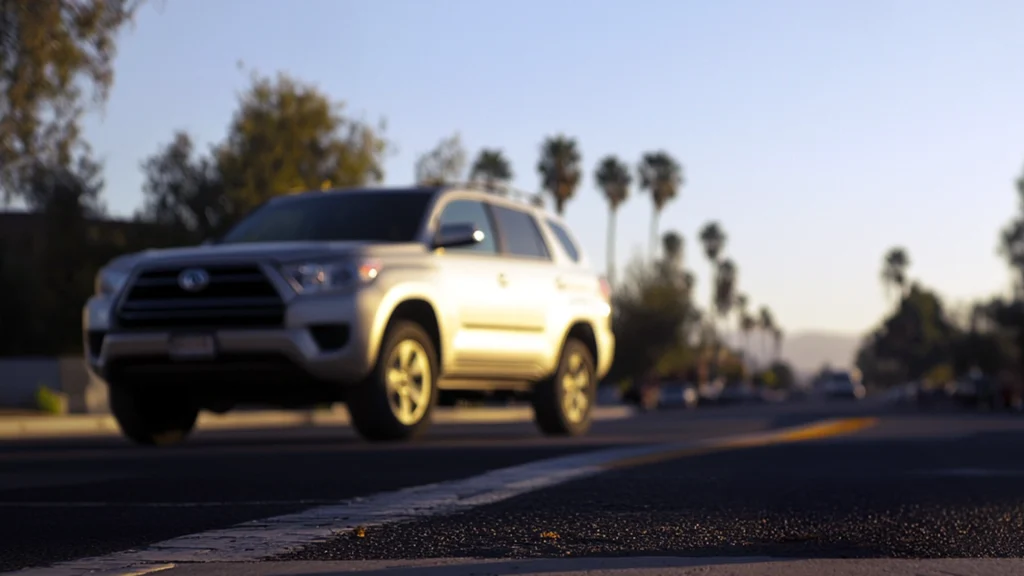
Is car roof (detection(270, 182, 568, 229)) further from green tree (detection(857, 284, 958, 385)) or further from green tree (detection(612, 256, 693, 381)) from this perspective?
green tree (detection(857, 284, 958, 385))

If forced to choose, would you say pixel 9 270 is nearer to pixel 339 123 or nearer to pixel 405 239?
pixel 339 123

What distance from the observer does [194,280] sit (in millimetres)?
10750

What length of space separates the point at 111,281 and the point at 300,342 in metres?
1.65

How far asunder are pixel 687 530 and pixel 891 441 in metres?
7.16

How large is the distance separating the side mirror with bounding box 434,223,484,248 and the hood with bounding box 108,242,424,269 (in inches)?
17.4

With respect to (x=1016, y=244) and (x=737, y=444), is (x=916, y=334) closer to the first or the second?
(x=1016, y=244)

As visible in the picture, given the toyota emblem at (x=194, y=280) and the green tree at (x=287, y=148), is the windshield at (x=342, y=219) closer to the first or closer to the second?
the toyota emblem at (x=194, y=280)

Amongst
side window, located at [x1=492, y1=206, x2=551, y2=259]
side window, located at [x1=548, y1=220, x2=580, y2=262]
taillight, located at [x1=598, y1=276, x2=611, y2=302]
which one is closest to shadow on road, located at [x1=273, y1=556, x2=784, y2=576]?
side window, located at [x1=492, y1=206, x2=551, y2=259]

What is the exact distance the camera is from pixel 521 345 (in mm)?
12727

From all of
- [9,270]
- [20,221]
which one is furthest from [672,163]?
[9,270]

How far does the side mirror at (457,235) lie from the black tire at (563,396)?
206 cm

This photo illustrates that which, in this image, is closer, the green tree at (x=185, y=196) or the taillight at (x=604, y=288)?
the taillight at (x=604, y=288)

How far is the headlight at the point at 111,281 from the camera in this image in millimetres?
11109

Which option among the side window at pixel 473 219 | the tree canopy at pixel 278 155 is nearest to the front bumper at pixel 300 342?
the side window at pixel 473 219
